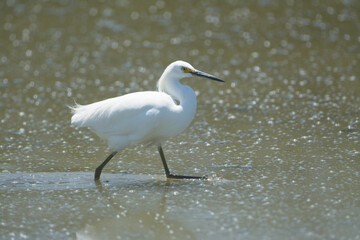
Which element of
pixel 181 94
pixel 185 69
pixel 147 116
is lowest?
pixel 147 116

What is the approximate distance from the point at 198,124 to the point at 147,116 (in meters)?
2.22

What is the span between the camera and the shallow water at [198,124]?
4820mm

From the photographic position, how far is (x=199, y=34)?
12.9 m

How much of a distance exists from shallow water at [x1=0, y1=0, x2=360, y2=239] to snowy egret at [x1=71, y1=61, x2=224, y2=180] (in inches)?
16.5

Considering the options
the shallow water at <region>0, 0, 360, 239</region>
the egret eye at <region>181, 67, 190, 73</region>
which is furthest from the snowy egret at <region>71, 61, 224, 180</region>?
the shallow water at <region>0, 0, 360, 239</region>

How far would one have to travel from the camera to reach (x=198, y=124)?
7816mm

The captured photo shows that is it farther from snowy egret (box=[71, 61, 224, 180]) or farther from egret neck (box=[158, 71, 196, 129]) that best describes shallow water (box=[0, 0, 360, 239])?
egret neck (box=[158, 71, 196, 129])

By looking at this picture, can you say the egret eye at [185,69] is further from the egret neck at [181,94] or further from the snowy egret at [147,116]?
the egret neck at [181,94]

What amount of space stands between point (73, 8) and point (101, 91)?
22.0 feet

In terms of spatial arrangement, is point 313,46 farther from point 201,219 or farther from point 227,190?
point 201,219

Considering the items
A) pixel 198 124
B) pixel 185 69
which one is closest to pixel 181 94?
pixel 185 69

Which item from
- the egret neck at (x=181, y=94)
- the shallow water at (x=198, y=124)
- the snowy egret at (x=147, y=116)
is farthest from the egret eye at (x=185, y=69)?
the shallow water at (x=198, y=124)

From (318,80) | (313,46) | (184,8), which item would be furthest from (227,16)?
(318,80)

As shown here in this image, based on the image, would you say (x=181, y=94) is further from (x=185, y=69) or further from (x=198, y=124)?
(x=198, y=124)
